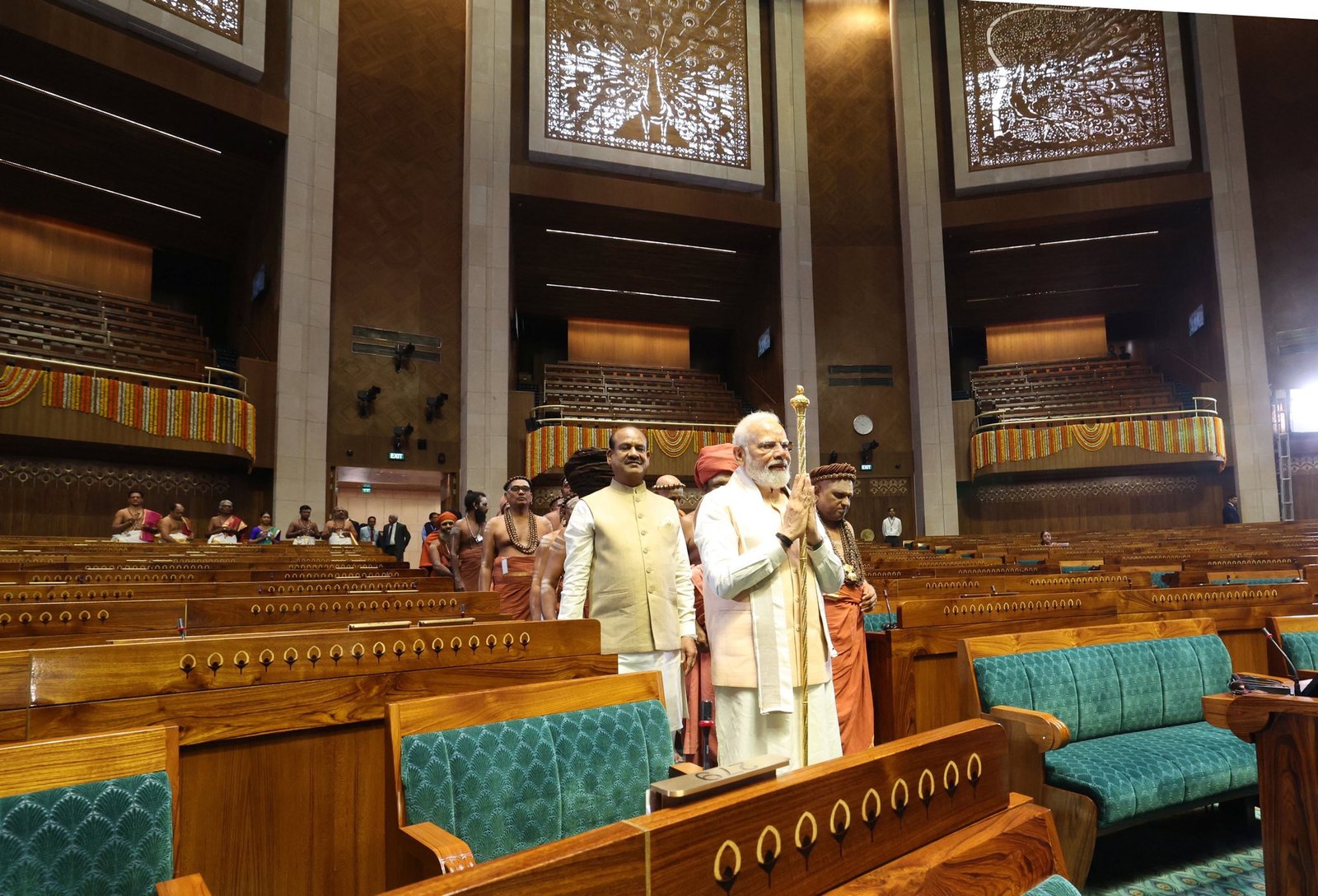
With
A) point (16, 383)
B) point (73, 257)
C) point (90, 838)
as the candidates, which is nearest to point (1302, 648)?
point (90, 838)

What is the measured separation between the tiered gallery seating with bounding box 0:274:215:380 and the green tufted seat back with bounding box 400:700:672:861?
11.6 meters

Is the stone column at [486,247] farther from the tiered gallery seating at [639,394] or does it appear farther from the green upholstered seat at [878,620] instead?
the green upholstered seat at [878,620]

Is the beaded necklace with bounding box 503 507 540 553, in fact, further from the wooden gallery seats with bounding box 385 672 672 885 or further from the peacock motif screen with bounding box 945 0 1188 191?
the peacock motif screen with bounding box 945 0 1188 191

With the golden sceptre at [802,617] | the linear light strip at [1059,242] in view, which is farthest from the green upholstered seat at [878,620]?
the linear light strip at [1059,242]

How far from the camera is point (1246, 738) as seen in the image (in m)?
2.21

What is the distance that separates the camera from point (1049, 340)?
19.4 m

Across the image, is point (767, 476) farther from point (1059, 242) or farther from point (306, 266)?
point (1059, 242)

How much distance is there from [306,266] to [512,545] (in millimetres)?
9972

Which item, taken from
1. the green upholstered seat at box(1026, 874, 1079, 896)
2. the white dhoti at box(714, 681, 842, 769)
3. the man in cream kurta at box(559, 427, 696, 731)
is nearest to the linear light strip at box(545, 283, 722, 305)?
the man in cream kurta at box(559, 427, 696, 731)

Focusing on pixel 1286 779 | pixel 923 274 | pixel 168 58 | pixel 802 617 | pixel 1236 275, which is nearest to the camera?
pixel 1286 779

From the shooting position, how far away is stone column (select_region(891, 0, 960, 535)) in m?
16.2

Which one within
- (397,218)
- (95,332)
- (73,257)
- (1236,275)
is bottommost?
(95,332)

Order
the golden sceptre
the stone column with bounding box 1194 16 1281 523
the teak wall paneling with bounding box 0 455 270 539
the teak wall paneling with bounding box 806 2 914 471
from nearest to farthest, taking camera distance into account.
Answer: the golden sceptre, the teak wall paneling with bounding box 0 455 270 539, the stone column with bounding box 1194 16 1281 523, the teak wall paneling with bounding box 806 2 914 471

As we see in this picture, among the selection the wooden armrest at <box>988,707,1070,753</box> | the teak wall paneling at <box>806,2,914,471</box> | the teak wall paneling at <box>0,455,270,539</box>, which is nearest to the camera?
the wooden armrest at <box>988,707,1070,753</box>
